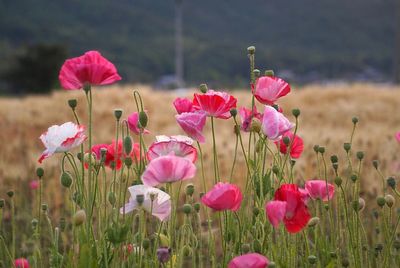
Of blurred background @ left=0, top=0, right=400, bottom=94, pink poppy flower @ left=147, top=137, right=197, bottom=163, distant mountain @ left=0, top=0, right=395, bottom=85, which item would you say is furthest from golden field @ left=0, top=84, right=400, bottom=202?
distant mountain @ left=0, top=0, right=395, bottom=85

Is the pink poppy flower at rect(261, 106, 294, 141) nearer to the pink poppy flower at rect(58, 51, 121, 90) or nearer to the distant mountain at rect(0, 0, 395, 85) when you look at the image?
the pink poppy flower at rect(58, 51, 121, 90)

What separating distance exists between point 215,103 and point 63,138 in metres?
0.32

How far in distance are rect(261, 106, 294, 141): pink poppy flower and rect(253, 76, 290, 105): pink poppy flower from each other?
6 cm

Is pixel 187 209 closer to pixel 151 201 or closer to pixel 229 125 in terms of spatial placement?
pixel 151 201

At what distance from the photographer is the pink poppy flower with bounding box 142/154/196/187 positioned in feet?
3.94

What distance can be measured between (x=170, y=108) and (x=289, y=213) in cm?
691

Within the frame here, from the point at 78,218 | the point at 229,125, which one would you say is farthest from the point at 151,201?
the point at 229,125

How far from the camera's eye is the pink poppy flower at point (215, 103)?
4.63ft

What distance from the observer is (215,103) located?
142 cm

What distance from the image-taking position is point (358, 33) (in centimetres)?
8719

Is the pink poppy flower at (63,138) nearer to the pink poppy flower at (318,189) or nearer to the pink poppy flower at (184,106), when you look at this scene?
the pink poppy flower at (184,106)

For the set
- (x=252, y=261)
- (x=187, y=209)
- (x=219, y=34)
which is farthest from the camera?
(x=219, y=34)

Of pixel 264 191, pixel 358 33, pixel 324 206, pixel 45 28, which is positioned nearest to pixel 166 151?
pixel 264 191

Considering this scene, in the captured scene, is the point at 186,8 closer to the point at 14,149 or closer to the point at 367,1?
the point at 367,1
